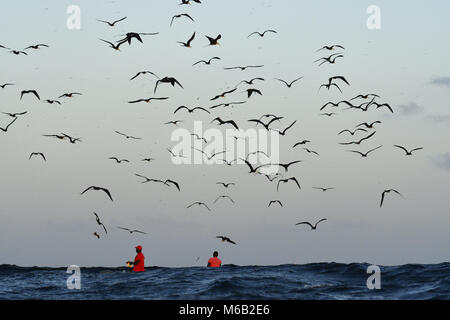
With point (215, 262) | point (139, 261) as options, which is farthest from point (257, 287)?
point (139, 261)

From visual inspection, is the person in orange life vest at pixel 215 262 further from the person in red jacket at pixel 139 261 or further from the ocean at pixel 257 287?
the person in red jacket at pixel 139 261

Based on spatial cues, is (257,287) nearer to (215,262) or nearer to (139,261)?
(215,262)

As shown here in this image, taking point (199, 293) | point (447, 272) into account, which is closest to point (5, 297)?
point (199, 293)

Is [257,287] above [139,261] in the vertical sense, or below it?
below

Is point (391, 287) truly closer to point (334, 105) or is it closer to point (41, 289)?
point (334, 105)

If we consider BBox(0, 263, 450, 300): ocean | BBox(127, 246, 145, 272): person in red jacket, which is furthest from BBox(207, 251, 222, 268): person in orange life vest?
BBox(127, 246, 145, 272): person in red jacket

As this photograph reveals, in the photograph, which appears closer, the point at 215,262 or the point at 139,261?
the point at 139,261

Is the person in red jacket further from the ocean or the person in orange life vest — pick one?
the person in orange life vest

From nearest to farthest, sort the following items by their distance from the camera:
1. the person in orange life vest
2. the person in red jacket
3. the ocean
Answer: the ocean, the person in red jacket, the person in orange life vest

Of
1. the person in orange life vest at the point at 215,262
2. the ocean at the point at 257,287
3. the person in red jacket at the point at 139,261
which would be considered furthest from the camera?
the person in orange life vest at the point at 215,262

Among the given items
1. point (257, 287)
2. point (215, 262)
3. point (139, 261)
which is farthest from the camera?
point (215, 262)

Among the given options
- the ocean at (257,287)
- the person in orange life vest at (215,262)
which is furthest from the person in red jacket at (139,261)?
the person in orange life vest at (215,262)

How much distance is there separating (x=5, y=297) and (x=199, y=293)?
39.0 ft
